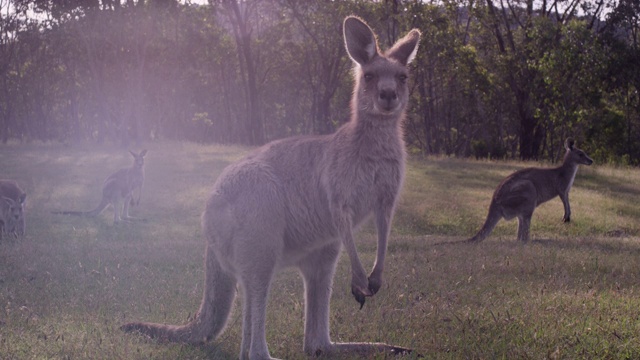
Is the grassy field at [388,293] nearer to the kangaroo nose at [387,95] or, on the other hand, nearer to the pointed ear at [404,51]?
the kangaroo nose at [387,95]

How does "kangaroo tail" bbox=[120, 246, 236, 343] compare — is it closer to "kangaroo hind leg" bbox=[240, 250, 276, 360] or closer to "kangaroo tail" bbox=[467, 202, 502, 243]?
"kangaroo hind leg" bbox=[240, 250, 276, 360]

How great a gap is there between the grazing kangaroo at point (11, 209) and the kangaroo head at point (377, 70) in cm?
714

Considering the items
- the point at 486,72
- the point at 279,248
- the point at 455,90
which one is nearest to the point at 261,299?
the point at 279,248

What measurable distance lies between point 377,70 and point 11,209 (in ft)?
24.5

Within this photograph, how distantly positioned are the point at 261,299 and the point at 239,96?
5277 cm

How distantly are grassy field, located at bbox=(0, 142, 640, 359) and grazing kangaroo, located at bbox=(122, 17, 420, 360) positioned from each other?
1.16 ft

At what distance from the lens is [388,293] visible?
6.53 metres

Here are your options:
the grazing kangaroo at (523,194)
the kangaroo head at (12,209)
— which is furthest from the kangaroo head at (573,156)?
the kangaroo head at (12,209)

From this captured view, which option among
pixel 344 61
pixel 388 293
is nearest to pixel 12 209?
pixel 388 293

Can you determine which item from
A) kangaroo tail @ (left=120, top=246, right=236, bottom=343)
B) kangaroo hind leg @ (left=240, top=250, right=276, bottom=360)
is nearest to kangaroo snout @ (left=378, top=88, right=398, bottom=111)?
kangaroo hind leg @ (left=240, top=250, right=276, bottom=360)

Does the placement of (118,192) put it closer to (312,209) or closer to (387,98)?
(312,209)

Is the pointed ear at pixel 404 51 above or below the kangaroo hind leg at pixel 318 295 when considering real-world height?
above

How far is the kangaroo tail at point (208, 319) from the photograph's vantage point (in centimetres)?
476

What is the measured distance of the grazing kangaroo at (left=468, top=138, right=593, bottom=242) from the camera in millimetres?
11000
